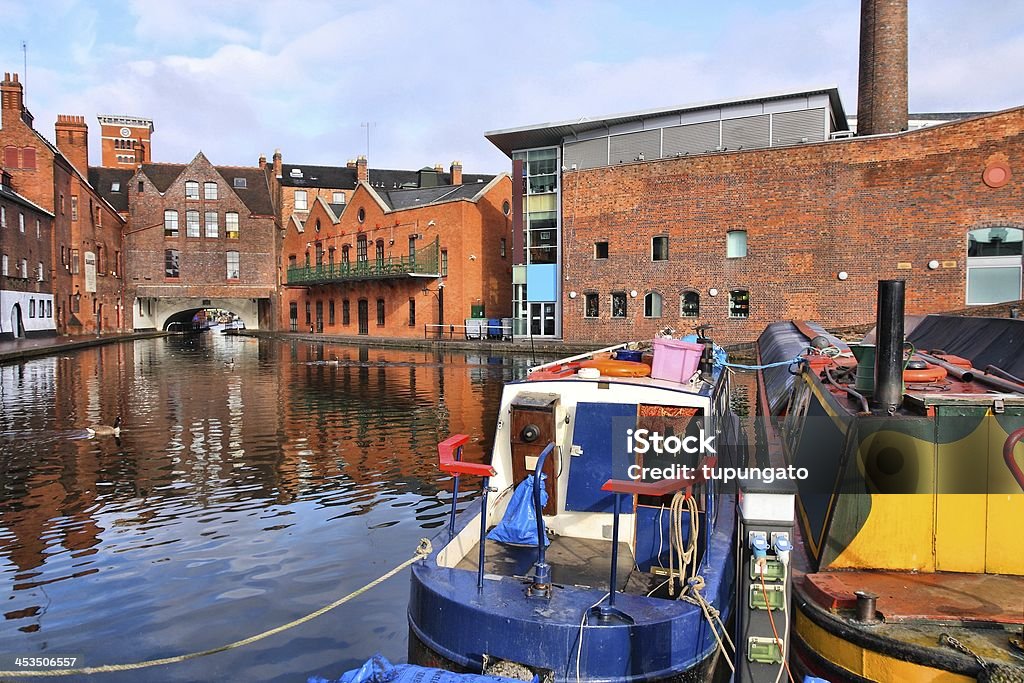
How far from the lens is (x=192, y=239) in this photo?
172 ft

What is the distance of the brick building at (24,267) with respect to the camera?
33.3 m

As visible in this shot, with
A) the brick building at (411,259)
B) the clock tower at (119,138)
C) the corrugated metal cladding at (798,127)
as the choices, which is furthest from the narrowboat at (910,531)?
the clock tower at (119,138)

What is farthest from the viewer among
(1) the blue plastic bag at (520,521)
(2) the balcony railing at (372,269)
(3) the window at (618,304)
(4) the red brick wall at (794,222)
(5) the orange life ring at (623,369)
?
(2) the balcony railing at (372,269)

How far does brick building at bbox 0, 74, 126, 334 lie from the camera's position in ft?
127

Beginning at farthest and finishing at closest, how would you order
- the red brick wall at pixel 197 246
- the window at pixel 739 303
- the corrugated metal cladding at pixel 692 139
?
the red brick wall at pixel 197 246 < the corrugated metal cladding at pixel 692 139 < the window at pixel 739 303

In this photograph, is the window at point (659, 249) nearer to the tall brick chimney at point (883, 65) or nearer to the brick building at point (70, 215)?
the tall brick chimney at point (883, 65)

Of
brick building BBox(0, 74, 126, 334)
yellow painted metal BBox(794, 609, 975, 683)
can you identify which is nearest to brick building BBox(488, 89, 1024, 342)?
yellow painted metal BBox(794, 609, 975, 683)

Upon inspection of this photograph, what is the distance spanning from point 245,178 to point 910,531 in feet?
192

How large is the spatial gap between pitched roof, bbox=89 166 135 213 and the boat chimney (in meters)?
58.4

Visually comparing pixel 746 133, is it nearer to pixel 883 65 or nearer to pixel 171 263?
pixel 883 65

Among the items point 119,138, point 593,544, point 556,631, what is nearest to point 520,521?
point 593,544

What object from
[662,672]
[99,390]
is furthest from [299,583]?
[99,390]

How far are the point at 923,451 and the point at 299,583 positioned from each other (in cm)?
518

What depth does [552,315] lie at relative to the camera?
31.9 metres
